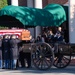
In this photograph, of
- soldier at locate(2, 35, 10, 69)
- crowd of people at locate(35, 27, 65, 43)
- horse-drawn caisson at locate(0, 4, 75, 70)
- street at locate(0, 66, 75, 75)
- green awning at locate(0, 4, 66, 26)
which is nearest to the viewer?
street at locate(0, 66, 75, 75)

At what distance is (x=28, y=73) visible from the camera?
48.2ft

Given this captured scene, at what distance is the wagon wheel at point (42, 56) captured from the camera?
1507cm

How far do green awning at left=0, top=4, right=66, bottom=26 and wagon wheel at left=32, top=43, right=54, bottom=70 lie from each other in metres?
4.30

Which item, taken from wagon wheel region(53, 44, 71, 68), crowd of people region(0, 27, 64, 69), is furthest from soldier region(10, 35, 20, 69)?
wagon wheel region(53, 44, 71, 68)

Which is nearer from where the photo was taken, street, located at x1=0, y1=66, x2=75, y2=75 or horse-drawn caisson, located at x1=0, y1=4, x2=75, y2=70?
street, located at x1=0, y1=66, x2=75, y2=75

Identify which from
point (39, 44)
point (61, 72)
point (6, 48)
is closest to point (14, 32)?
point (6, 48)

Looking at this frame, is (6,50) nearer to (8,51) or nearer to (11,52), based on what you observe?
(8,51)

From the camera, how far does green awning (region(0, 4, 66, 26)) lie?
766 inches

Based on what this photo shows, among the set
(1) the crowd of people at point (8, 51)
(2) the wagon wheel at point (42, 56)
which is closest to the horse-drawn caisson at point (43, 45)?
(2) the wagon wheel at point (42, 56)

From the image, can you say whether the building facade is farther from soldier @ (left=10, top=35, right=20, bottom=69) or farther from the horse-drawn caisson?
soldier @ (left=10, top=35, right=20, bottom=69)

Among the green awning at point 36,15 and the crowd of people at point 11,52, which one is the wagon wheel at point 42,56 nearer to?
the crowd of people at point 11,52

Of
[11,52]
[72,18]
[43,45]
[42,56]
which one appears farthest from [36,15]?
[42,56]

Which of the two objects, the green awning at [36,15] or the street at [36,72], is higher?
the green awning at [36,15]

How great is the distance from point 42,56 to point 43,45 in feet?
1.49
